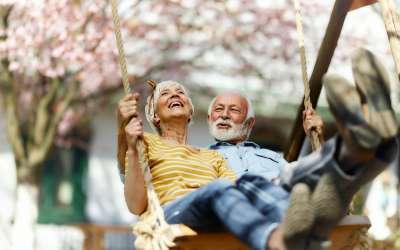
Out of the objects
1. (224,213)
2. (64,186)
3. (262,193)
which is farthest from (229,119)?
(64,186)

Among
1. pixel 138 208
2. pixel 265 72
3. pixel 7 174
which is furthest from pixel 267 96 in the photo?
pixel 138 208

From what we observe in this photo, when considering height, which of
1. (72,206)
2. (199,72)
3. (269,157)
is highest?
(199,72)

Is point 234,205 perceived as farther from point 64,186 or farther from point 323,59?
point 64,186

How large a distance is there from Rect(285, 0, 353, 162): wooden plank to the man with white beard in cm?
32

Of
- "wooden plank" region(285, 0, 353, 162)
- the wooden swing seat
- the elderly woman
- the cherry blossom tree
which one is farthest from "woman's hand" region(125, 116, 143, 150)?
the cherry blossom tree

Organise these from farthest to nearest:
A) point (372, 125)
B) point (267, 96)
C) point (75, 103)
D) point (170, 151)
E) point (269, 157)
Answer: point (267, 96) < point (75, 103) < point (269, 157) < point (170, 151) < point (372, 125)

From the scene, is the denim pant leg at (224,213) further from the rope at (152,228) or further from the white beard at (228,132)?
the white beard at (228,132)

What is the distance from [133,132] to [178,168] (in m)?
0.24

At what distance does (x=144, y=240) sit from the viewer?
6.80 ft

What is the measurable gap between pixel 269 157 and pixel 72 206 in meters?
5.65

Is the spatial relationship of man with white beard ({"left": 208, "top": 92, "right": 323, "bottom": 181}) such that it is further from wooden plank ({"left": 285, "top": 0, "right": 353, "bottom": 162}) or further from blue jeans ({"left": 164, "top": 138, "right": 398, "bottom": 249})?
blue jeans ({"left": 164, "top": 138, "right": 398, "bottom": 249})

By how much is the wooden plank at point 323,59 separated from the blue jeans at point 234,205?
1.10 meters

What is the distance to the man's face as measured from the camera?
2.94 m

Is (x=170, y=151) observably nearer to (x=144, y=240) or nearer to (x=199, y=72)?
→ (x=144, y=240)
